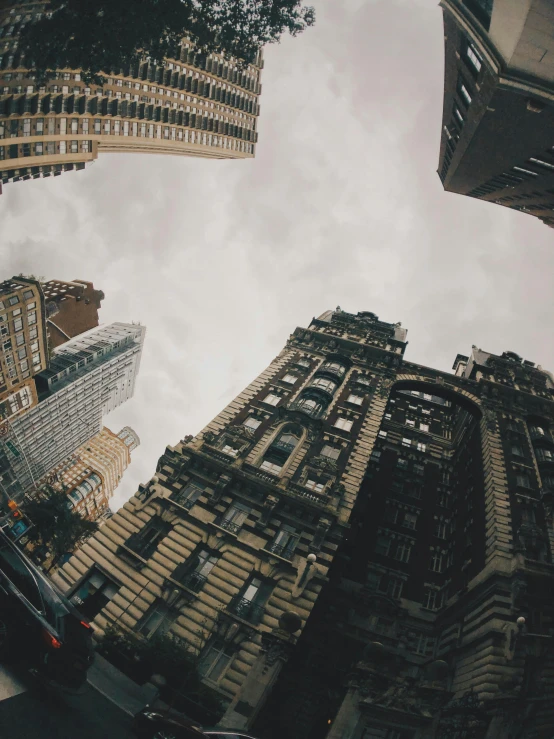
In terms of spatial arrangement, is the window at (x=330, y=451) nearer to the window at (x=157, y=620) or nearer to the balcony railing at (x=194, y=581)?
the balcony railing at (x=194, y=581)

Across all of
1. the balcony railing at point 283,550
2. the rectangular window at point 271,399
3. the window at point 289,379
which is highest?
the window at point 289,379

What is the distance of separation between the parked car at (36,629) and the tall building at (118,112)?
4585 centimetres

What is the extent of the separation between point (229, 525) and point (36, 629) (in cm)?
1827

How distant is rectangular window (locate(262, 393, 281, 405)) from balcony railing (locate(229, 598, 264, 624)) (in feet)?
58.2

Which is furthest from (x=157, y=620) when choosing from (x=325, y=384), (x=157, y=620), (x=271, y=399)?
(x=325, y=384)

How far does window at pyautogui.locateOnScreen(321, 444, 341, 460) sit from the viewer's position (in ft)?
109

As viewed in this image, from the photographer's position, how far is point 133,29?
16984 millimetres

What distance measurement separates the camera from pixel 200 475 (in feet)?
98.1

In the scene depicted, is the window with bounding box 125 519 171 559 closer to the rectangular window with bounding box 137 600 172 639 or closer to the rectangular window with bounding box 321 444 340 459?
the rectangular window with bounding box 137 600 172 639

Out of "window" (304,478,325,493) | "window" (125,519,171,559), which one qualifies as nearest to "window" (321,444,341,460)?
"window" (304,478,325,493)

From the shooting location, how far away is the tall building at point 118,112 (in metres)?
51.4

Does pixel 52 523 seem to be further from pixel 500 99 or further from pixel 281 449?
pixel 500 99

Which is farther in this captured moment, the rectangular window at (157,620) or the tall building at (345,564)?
the rectangular window at (157,620)

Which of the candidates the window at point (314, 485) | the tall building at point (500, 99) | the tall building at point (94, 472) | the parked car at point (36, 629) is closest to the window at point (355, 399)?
the window at point (314, 485)
